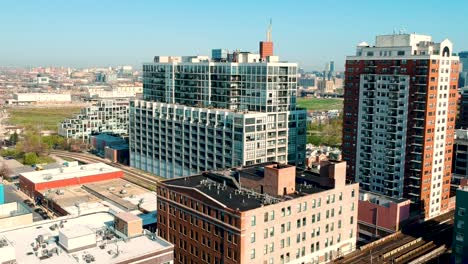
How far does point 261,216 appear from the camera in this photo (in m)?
59.4

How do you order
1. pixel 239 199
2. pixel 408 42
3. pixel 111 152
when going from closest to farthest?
1. pixel 239 199
2. pixel 408 42
3. pixel 111 152

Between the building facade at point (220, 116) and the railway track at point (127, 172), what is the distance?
13.6ft

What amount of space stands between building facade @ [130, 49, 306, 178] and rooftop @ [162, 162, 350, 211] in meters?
30.7

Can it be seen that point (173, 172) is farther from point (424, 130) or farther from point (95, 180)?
point (424, 130)

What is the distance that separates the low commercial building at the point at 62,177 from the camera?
103 m

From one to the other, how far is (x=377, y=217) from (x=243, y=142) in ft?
105

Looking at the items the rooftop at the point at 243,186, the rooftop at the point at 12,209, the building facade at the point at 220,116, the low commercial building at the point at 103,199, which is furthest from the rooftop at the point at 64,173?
the rooftop at the point at 243,186

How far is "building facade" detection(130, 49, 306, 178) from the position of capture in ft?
352

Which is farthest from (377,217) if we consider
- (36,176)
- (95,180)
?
(36,176)

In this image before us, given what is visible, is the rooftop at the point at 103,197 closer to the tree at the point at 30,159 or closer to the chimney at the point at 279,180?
the chimney at the point at 279,180

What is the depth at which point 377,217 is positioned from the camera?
87375 mm

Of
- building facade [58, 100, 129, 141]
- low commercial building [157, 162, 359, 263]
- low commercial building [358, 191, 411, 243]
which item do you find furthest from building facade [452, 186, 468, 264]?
building facade [58, 100, 129, 141]

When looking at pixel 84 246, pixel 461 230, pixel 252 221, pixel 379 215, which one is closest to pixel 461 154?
pixel 379 215

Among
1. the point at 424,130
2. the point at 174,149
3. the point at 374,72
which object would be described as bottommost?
the point at 174,149
